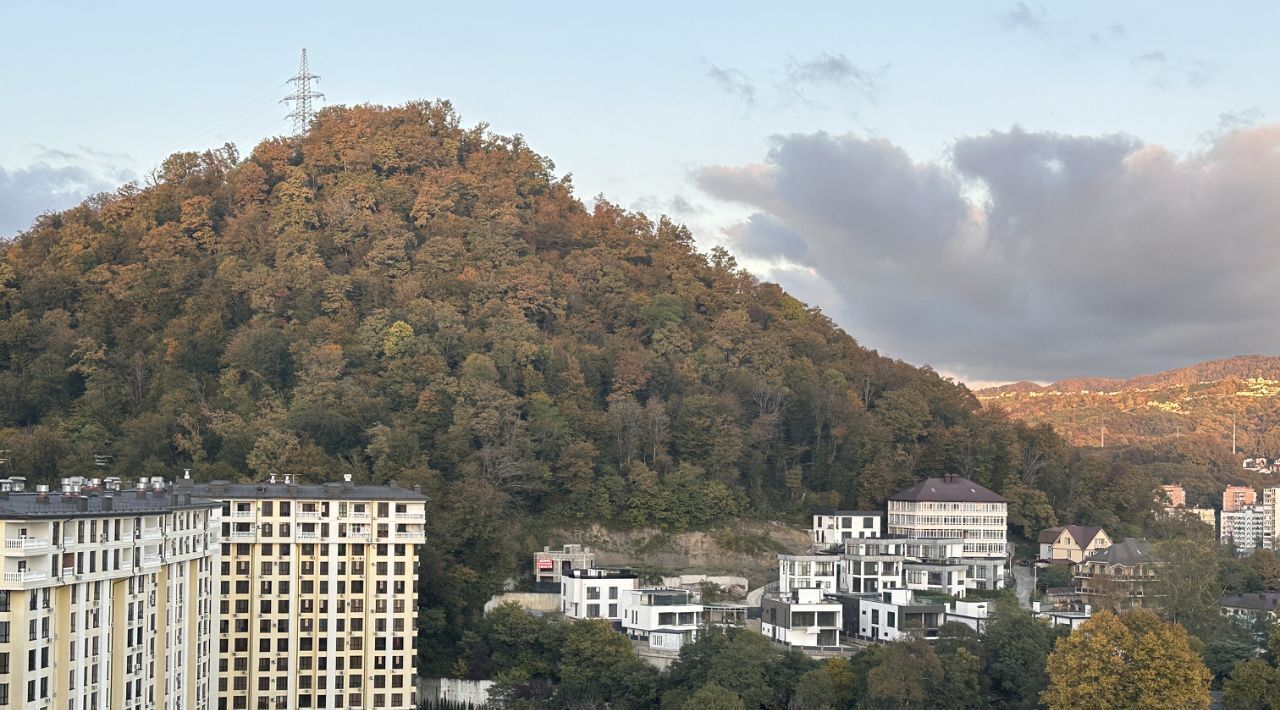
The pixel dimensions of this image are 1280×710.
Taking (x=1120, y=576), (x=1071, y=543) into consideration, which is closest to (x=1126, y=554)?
(x=1120, y=576)

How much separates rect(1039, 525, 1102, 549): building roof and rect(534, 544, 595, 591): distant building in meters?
27.4

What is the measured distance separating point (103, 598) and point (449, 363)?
39.0 m

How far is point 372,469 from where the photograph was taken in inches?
2881

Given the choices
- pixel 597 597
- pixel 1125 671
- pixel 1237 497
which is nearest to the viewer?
pixel 1125 671

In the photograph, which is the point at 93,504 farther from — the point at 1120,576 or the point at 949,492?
the point at 1120,576

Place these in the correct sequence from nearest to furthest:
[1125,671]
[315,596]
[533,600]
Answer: [1125,671] → [315,596] → [533,600]

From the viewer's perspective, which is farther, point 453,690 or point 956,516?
point 956,516

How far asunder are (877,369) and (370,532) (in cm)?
4438

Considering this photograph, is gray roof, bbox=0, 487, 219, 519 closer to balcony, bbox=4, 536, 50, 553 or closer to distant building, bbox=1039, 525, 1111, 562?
balcony, bbox=4, 536, 50, 553

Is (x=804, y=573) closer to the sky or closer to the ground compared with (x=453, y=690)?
closer to the sky

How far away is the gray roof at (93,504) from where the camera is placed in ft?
140

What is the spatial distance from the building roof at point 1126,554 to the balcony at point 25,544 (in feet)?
177

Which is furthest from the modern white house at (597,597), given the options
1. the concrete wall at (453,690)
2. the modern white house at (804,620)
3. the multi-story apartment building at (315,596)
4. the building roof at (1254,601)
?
the building roof at (1254,601)

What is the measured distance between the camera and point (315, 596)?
61.6m
